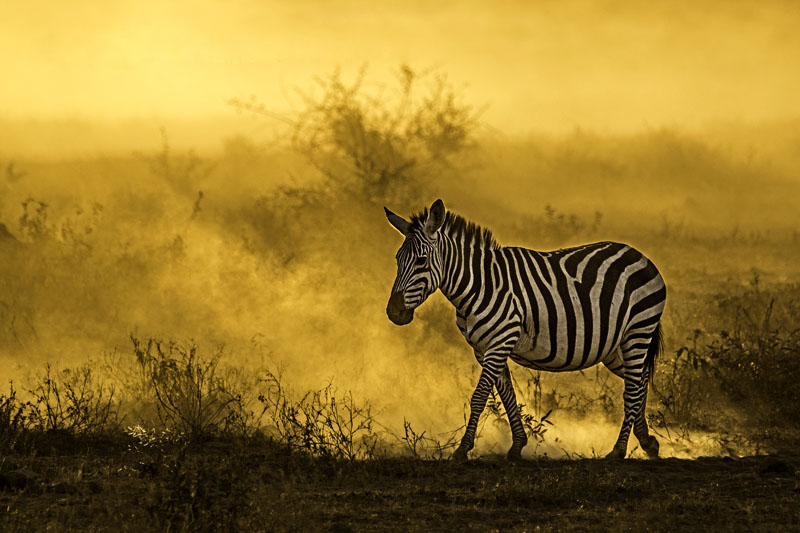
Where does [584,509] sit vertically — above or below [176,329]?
below

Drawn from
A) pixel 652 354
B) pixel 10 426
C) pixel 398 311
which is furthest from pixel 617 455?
pixel 10 426

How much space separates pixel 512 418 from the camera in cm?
1066

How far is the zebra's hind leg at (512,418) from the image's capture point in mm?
10531

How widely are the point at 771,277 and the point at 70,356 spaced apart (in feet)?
35.8

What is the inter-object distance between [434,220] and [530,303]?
4.59ft

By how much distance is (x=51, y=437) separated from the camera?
33.6ft

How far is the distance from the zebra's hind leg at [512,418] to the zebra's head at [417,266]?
1.28 m

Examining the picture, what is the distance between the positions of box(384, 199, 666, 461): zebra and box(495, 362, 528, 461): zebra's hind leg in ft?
0.04

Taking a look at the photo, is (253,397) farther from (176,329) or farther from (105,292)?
(105,292)

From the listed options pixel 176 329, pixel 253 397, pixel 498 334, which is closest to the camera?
pixel 498 334

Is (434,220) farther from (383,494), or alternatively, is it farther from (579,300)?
(383,494)

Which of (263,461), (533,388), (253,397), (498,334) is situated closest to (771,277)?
(533,388)

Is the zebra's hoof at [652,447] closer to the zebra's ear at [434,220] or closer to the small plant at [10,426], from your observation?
the zebra's ear at [434,220]

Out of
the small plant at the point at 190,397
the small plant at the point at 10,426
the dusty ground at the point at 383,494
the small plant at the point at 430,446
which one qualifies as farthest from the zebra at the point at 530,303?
the small plant at the point at 10,426
